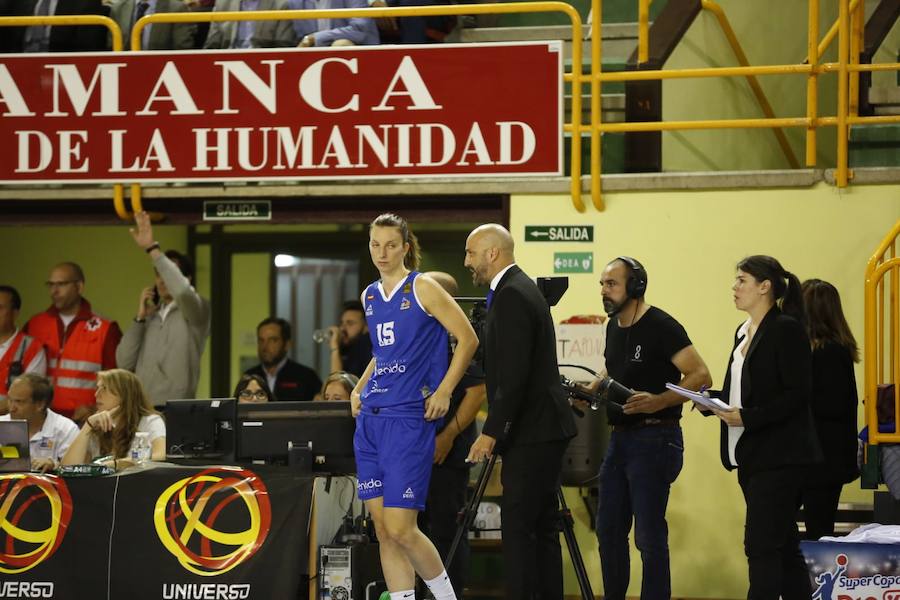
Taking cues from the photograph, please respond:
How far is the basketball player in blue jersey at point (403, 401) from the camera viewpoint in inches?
245

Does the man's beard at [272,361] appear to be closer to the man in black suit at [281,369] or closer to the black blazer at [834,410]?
the man in black suit at [281,369]

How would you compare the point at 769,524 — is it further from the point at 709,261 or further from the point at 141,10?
the point at 141,10

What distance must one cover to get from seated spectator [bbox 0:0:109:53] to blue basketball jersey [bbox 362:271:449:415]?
14.7 ft

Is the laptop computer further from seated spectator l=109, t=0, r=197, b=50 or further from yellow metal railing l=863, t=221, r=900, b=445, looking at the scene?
yellow metal railing l=863, t=221, r=900, b=445

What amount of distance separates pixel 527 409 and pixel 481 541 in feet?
8.32

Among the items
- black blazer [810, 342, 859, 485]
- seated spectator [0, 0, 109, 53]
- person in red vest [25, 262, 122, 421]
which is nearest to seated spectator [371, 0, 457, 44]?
seated spectator [0, 0, 109, 53]

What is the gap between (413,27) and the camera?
943 cm

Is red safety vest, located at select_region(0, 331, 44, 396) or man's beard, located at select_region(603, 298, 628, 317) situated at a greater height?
man's beard, located at select_region(603, 298, 628, 317)

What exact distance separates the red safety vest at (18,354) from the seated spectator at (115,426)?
1778 millimetres

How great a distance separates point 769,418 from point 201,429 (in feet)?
9.55

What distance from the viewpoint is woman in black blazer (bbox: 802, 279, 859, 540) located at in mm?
7043

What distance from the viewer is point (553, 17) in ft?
37.4

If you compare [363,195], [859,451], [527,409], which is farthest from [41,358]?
[859,451]

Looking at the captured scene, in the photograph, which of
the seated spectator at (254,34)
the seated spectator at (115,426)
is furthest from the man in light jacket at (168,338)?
the seated spectator at (254,34)
